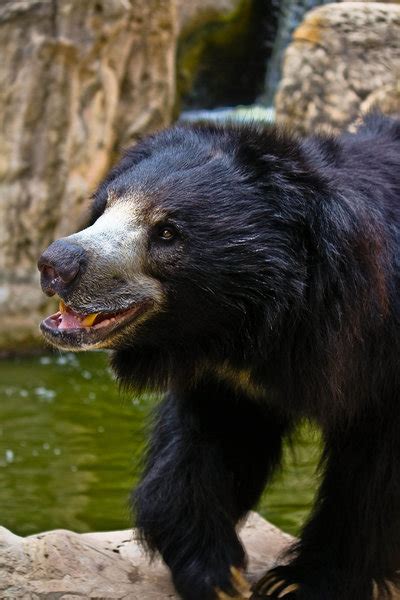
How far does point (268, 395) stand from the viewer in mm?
3311

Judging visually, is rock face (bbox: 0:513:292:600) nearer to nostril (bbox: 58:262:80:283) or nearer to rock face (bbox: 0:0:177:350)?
nostril (bbox: 58:262:80:283)

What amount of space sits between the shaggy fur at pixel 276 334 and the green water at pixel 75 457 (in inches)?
24.2

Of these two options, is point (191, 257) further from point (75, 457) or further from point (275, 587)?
point (75, 457)

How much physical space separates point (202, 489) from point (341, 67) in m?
3.72

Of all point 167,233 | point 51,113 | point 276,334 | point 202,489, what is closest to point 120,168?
point 167,233

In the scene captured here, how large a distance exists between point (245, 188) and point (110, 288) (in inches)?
19.3

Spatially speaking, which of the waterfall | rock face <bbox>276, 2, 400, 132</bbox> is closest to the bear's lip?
rock face <bbox>276, 2, 400, 132</bbox>

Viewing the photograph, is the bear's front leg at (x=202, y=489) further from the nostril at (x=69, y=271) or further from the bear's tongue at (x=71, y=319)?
the nostril at (x=69, y=271)

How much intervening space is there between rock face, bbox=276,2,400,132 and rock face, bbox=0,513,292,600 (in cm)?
316

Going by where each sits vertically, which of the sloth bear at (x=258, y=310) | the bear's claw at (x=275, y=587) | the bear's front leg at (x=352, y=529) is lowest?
the bear's claw at (x=275, y=587)

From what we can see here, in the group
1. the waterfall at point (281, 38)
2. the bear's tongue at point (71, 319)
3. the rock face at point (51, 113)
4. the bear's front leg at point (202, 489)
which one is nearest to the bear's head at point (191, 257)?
the bear's tongue at point (71, 319)

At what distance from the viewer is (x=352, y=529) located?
3410mm

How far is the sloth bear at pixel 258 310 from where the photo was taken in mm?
3088

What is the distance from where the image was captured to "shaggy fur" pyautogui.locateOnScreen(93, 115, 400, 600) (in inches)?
123
